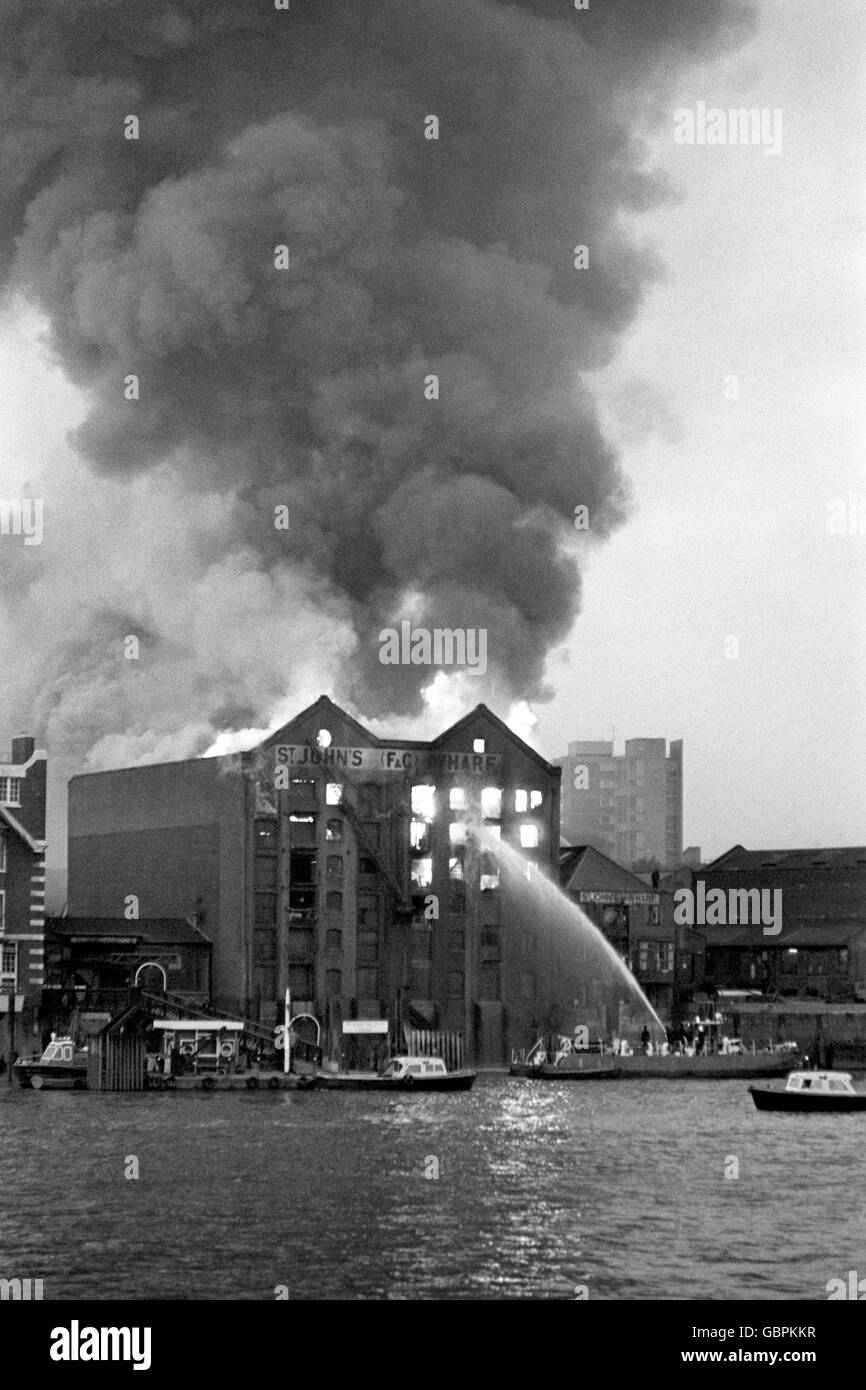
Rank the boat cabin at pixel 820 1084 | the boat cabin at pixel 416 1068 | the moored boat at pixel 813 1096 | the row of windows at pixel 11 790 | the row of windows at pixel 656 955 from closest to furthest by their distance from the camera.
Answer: the moored boat at pixel 813 1096
the boat cabin at pixel 820 1084
the boat cabin at pixel 416 1068
the row of windows at pixel 11 790
the row of windows at pixel 656 955

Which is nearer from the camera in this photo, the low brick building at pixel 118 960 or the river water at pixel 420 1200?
the river water at pixel 420 1200

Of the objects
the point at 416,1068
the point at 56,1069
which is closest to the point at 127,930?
the point at 56,1069

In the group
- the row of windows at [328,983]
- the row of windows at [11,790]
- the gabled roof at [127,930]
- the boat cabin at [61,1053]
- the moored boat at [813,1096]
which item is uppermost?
the row of windows at [11,790]

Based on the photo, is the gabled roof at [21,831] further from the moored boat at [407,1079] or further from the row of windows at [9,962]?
the moored boat at [407,1079]

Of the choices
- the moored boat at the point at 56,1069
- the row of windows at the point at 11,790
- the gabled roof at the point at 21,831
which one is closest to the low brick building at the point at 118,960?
the gabled roof at the point at 21,831

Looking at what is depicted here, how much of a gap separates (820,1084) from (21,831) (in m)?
37.7

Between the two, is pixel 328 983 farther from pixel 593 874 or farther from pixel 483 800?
pixel 593 874

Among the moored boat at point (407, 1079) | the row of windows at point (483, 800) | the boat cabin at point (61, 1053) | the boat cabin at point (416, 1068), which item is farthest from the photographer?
the row of windows at point (483, 800)

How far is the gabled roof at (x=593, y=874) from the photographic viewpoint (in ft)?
502

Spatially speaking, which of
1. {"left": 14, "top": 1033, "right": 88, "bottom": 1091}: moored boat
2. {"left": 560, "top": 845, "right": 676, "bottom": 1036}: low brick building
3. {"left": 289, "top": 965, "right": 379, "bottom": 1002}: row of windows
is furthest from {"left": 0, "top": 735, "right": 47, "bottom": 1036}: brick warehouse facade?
{"left": 560, "top": 845, "right": 676, "bottom": 1036}: low brick building

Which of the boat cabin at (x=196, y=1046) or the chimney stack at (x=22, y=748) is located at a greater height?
the chimney stack at (x=22, y=748)

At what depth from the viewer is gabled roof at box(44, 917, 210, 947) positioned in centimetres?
12862

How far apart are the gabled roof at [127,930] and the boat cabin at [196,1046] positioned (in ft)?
27.2
